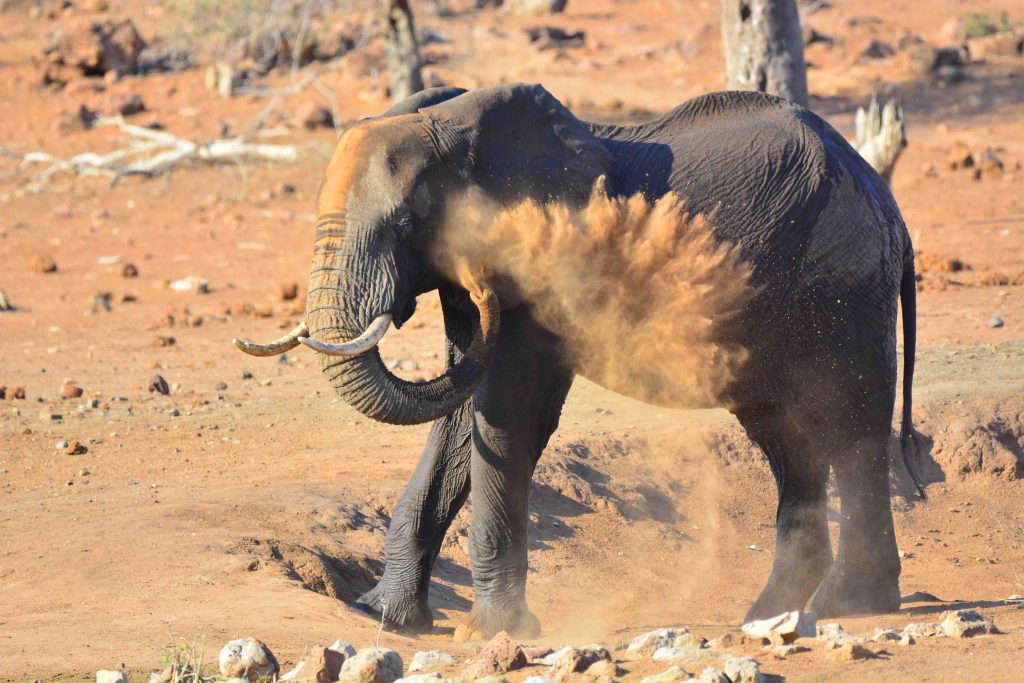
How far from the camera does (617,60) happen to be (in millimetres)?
25094

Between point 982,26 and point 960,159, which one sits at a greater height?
point 982,26

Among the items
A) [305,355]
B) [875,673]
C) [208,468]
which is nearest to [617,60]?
[305,355]

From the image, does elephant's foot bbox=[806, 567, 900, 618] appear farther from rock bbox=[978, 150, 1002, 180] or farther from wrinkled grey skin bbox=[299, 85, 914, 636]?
rock bbox=[978, 150, 1002, 180]

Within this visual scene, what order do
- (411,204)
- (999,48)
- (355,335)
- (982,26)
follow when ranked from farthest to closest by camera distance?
(982,26) → (999,48) → (411,204) → (355,335)

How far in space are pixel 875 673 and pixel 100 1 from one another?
2919cm

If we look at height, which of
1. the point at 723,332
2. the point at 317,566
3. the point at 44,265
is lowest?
the point at 317,566

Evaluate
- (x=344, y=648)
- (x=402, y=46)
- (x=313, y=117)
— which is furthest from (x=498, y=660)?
(x=313, y=117)

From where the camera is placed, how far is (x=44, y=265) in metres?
15.3

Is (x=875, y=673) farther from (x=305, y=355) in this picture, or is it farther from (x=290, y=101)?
(x=290, y=101)

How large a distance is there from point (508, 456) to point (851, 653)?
72.5 inches

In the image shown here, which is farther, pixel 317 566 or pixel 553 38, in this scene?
pixel 553 38

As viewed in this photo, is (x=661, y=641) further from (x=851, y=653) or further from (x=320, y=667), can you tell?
(x=320, y=667)

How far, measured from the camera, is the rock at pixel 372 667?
177 inches

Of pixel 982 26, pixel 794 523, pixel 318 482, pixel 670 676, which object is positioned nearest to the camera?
pixel 670 676
